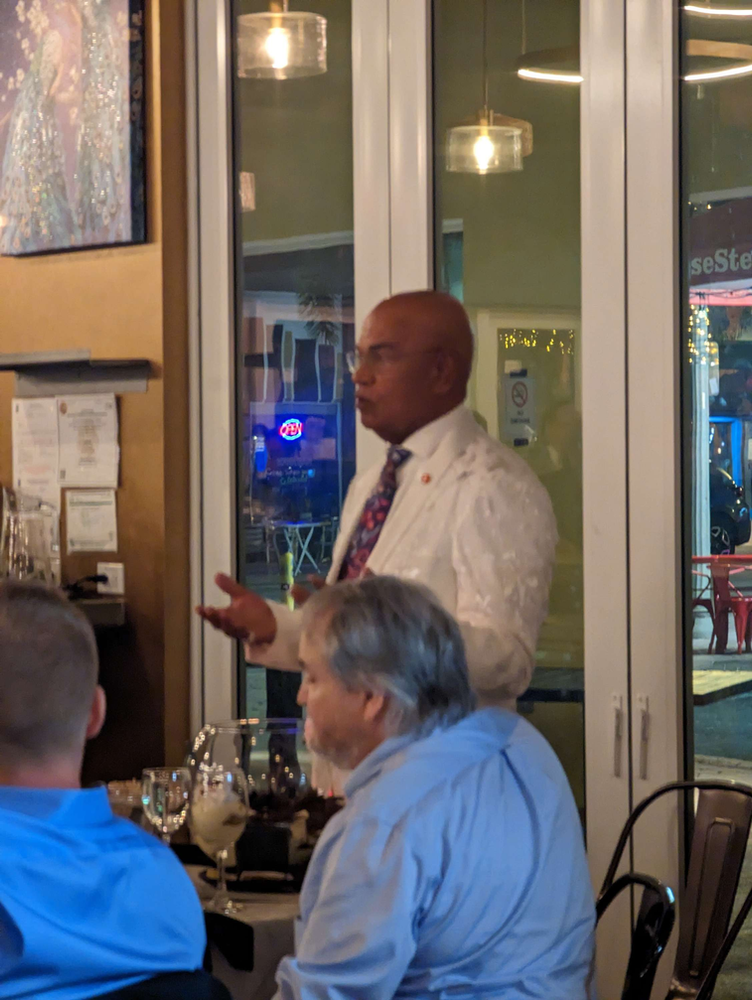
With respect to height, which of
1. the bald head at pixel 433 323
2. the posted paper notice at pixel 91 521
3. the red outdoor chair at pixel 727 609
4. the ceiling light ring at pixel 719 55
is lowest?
the red outdoor chair at pixel 727 609

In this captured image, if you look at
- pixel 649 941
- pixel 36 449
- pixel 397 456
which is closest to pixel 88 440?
pixel 36 449

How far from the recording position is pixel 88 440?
3609 millimetres

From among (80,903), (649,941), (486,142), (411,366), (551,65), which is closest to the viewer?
(80,903)

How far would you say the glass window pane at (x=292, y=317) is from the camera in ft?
11.1

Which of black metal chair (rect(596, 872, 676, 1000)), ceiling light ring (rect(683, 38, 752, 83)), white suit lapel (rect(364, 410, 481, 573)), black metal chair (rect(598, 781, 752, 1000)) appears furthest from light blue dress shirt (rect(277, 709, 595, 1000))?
ceiling light ring (rect(683, 38, 752, 83))

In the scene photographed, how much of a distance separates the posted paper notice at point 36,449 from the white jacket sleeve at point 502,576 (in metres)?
1.60

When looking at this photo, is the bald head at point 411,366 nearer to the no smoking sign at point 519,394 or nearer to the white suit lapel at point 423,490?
the white suit lapel at point 423,490

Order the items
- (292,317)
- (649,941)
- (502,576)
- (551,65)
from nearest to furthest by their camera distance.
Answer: (649,941) → (502,576) → (551,65) → (292,317)

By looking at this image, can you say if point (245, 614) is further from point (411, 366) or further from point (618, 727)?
point (618, 727)

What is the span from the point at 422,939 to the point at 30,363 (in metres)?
2.35

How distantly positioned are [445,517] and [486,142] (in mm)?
1040

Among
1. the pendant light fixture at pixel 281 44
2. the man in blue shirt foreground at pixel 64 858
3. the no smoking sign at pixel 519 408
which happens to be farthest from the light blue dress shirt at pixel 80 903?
the pendant light fixture at pixel 281 44

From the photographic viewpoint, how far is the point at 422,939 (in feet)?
5.38

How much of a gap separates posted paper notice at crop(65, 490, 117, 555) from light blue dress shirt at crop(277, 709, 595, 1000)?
6.51 ft
